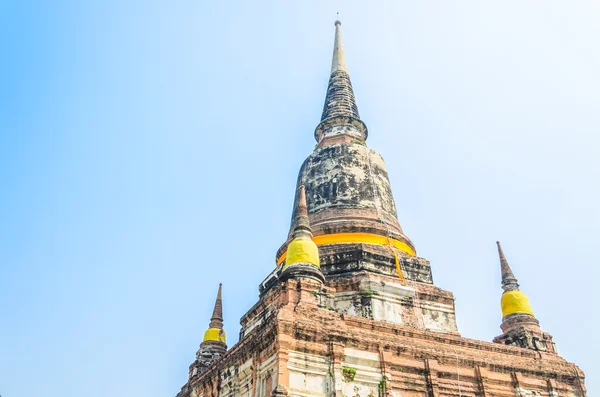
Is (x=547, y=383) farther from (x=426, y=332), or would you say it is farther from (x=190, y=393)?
(x=190, y=393)

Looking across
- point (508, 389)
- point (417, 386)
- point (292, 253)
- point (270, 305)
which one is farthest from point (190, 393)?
point (508, 389)

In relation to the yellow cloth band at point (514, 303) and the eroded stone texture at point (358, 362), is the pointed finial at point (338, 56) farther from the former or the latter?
the eroded stone texture at point (358, 362)

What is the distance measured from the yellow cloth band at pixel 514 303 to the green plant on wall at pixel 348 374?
266 inches

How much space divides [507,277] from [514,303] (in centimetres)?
96

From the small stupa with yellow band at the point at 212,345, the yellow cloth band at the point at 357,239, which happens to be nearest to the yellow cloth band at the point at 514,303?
the yellow cloth band at the point at 357,239

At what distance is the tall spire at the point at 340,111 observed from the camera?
2180 centimetres

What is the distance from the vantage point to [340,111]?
22344 mm

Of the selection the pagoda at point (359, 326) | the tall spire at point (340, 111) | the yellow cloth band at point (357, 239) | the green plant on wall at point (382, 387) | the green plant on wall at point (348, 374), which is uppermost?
the tall spire at point (340, 111)

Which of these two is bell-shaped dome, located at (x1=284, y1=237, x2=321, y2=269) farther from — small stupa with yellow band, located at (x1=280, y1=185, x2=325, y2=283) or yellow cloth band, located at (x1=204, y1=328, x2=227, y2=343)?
yellow cloth band, located at (x1=204, y1=328, x2=227, y2=343)

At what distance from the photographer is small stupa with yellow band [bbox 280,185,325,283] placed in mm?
14077

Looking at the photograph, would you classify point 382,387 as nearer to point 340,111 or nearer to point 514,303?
point 514,303

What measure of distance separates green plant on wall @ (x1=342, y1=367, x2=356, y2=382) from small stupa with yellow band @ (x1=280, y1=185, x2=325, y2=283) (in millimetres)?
2358

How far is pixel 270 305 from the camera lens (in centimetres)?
1541

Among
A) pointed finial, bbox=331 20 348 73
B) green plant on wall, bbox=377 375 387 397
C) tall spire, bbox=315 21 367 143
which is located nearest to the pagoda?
green plant on wall, bbox=377 375 387 397
